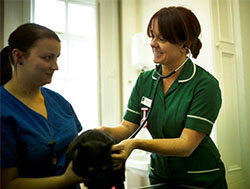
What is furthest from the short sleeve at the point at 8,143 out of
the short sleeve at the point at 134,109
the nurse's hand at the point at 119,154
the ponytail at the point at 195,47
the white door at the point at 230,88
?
the white door at the point at 230,88

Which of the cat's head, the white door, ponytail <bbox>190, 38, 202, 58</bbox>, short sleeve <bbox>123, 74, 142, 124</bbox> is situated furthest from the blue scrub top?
the white door

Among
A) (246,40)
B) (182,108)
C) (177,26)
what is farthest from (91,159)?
(246,40)

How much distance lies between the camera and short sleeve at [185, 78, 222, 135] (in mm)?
794

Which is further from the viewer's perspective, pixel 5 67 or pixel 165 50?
pixel 165 50

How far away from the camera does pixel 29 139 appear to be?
62 centimetres

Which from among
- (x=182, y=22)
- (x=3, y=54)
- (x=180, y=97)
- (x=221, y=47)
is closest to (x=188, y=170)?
(x=180, y=97)

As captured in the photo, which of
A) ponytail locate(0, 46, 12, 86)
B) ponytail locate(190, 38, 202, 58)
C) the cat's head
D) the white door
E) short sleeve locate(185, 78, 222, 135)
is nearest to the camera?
the cat's head

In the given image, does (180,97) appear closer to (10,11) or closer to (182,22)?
(182,22)

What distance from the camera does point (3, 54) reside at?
67cm

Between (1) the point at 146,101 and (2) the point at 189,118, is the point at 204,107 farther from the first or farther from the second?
(1) the point at 146,101

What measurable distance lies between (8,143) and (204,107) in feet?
2.06

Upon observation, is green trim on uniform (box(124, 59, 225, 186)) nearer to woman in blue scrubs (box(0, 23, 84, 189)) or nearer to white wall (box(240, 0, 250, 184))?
woman in blue scrubs (box(0, 23, 84, 189))

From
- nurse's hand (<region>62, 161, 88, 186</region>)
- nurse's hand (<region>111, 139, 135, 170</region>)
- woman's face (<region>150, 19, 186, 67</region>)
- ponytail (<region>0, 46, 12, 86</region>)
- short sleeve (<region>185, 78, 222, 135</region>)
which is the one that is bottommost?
nurse's hand (<region>62, 161, 88, 186</region>)

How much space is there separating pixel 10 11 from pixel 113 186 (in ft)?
2.85
